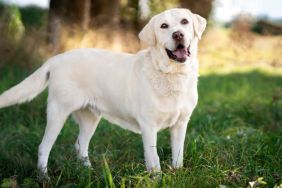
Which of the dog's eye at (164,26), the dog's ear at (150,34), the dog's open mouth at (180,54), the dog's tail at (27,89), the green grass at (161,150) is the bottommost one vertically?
the green grass at (161,150)

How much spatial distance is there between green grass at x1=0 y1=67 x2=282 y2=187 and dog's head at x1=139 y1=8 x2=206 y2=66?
0.87 metres

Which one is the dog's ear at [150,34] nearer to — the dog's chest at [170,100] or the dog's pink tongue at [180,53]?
the dog's pink tongue at [180,53]

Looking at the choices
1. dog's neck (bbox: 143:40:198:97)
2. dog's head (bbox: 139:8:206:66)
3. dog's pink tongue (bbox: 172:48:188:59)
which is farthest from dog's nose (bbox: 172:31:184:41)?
dog's neck (bbox: 143:40:198:97)

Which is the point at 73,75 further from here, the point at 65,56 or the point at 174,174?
the point at 174,174

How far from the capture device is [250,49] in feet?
48.6

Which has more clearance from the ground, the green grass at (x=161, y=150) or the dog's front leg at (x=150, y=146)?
the dog's front leg at (x=150, y=146)

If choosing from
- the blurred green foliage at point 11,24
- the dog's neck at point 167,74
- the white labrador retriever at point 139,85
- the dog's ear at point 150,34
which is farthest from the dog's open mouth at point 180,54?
the blurred green foliage at point 11,24

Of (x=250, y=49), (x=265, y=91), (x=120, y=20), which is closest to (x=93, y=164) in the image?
(x=265, y=91)

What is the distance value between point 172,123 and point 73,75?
3.37ft

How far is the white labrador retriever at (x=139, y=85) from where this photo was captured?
15.4ft

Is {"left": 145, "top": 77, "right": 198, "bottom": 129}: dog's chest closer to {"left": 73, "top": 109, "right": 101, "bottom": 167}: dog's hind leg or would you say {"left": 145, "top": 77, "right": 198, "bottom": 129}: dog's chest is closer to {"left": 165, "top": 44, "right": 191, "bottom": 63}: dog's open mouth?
{"left": 165, "top": 44, "right": 191, "bottom": 63}: dog's open mouth

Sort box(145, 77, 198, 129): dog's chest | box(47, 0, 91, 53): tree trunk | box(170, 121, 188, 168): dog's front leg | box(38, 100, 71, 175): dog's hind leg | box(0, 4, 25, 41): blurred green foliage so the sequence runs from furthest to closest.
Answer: box(47, 0, 91, 53): tree trunk < box(0, 4, 25, 41): blurred green foliage < box(38, 100, 71, 175): dog's hind leg < box(170, 121, 188, 168): dog's front leg < box(145, 77, 198, 129): dog's chest

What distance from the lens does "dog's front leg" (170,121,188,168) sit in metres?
4.93

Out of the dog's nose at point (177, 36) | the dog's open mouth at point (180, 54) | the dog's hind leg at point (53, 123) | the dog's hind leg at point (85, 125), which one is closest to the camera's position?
the dog's nose at point (177, 36)
